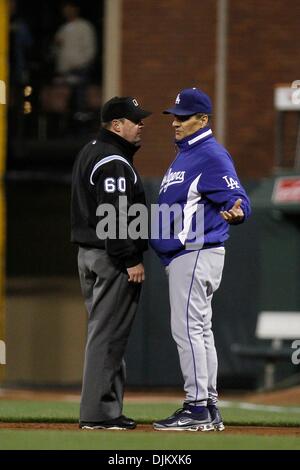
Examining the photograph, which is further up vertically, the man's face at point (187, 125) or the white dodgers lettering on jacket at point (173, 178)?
the man's face at point (187, 125)

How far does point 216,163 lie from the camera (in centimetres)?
735

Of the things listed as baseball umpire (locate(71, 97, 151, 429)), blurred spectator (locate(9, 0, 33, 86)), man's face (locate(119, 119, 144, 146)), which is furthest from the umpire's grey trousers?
blurred spectator (locate(9, 0, 33, 86))

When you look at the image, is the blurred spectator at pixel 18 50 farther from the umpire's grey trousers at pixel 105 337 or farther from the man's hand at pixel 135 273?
the man's hand at pixel 135 273

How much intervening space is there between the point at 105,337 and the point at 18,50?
9.01 metres

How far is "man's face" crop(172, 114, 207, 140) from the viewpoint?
295 inches

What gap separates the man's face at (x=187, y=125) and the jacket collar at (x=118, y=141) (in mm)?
307

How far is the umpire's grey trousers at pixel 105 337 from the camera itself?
291 inches

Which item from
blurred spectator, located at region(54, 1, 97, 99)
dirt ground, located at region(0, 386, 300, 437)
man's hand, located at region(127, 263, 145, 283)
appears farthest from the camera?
blurred spectator, located at region(54, 1, 97, 99)

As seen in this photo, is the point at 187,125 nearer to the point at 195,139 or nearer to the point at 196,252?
the point at 195,139

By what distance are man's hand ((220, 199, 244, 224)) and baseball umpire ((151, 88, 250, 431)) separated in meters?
0.03

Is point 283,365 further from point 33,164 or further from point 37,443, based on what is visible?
point 37,443

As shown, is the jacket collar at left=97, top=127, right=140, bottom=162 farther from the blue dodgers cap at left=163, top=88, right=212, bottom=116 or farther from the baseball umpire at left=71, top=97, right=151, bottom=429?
the blue dodgers cap at left=163, top=88, right=212, bottom=116

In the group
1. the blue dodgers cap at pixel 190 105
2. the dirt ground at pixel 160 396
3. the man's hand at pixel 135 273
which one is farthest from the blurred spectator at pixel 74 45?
the man's hand at pixel 135 273

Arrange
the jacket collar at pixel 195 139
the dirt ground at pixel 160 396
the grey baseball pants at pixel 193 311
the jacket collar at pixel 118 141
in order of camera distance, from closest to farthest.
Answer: the grey baseball pants at pixel 193 311 → the jacket collar at pixel 195 139 → the jacket collar at pixel 118 141 → the dirt ground at pixel 160 396
